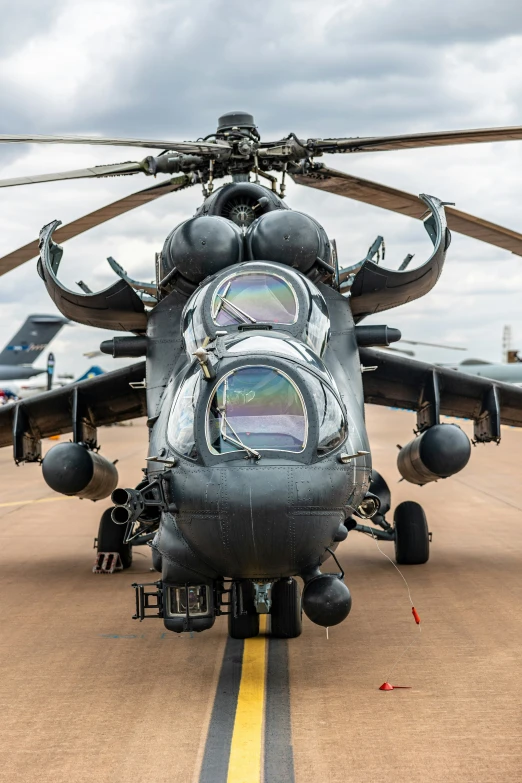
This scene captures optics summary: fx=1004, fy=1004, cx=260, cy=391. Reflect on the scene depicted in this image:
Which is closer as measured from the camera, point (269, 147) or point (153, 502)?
point (153, 502)

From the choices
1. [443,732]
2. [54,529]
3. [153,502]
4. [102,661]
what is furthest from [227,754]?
[54,529]

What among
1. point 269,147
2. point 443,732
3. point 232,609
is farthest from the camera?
point 269,147

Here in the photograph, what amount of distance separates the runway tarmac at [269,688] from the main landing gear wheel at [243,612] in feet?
0.47

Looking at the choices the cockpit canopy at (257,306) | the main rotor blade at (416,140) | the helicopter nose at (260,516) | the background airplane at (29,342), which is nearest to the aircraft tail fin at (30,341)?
the background airplane at (29,342)

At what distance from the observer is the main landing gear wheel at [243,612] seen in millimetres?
7416

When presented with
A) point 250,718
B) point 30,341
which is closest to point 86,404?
point 250,718

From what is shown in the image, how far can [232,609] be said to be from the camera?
7.54m

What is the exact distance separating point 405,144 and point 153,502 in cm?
443

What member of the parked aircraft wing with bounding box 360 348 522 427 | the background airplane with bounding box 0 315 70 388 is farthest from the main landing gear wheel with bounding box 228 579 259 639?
the background airplane with bounding box 0 315 70 388

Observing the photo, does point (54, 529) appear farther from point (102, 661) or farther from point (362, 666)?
point (362, 666)

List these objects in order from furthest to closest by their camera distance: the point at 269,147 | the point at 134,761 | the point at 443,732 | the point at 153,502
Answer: the point at 269,147, the point at 153,502, the point at 443,732, the point at 134,761

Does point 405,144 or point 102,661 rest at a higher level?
point 405,144

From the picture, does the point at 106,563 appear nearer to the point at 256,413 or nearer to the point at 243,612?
the point at 243,612

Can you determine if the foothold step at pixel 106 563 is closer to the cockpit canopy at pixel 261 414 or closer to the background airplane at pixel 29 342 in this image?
the cockpit canopy at pixel 261 414
